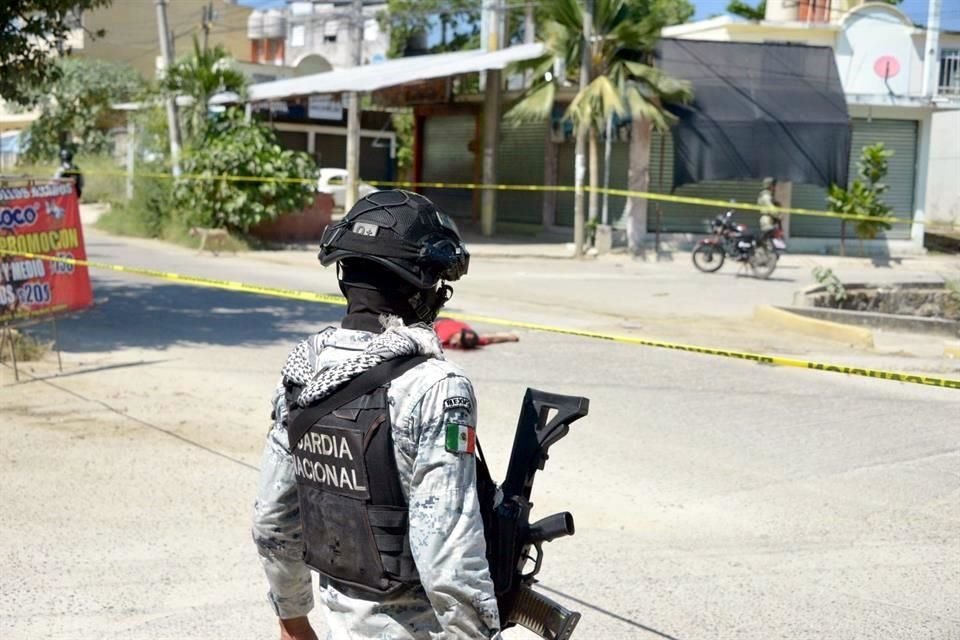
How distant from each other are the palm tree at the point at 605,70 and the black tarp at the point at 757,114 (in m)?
0.64

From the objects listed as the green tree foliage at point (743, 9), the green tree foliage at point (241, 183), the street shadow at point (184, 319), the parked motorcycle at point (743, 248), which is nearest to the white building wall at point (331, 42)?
the green tree foliage at point (743, 9)

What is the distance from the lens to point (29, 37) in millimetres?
11836

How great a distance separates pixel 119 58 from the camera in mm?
58375

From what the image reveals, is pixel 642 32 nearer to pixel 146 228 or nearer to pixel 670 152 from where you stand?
pixel 670 152

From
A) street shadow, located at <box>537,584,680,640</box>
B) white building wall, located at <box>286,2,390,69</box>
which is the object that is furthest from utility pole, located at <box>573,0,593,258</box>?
white building wall, located at <box>286,2,390,69</box>

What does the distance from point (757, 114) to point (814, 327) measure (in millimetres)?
11621

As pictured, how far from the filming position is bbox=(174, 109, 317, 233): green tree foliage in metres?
22.6

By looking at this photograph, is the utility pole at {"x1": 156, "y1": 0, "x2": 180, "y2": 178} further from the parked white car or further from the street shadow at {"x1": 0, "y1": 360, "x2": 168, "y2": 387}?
the street shadow at {"x1": 0, "y1": 360, "x2": 168, "y2": 387}

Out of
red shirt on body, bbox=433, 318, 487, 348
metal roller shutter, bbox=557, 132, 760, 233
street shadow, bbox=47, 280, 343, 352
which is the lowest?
street shadow, bbox=47, 280, 343, 352

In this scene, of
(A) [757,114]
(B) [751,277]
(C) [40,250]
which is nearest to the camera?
(C) [40,250]

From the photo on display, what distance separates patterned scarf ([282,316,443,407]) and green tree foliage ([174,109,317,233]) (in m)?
20.1

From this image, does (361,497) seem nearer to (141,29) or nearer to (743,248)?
(743,248)

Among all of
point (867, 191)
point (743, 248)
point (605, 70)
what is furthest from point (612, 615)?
point (867, 191)

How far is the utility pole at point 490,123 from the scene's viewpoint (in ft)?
94.1
